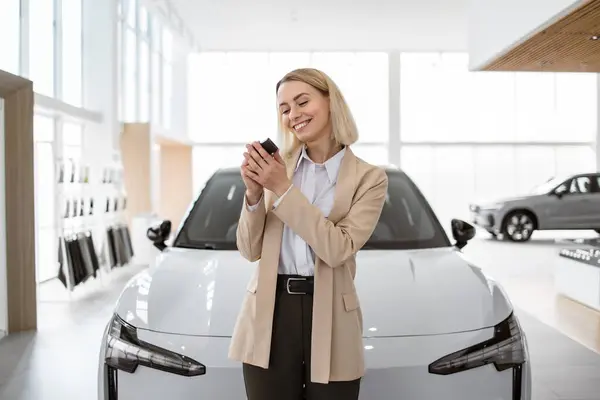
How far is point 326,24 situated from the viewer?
13.8 metres

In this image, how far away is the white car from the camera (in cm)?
185

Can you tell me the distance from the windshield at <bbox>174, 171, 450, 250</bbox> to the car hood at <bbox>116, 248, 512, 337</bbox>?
218 mm

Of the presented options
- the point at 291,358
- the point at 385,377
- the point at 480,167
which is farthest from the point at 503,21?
the point at 480,167

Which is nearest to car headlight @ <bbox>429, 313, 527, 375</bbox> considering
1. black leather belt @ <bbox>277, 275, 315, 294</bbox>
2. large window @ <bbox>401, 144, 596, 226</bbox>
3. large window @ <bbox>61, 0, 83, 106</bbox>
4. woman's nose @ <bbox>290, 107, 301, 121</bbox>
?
black leather belt @ <bbox>277, 275, 315, 294</bbox>

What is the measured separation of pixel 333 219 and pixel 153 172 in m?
9.22

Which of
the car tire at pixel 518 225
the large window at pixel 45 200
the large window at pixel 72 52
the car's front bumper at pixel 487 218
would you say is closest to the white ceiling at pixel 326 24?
the large window at pixel 72 52

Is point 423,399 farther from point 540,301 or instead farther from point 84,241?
point 84,241

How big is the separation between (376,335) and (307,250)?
2.23ft

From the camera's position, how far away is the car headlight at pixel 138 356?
187cm

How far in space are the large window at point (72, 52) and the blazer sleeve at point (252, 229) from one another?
8.62 m

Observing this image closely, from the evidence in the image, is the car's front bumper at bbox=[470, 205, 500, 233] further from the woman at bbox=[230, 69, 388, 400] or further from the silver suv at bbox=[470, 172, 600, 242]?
the woman at bbox=[230, 69, 388, 400]

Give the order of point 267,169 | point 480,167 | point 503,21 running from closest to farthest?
point 267,169 < point 503,21 < point 480,167

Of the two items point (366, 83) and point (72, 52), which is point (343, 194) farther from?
point (366, 83)

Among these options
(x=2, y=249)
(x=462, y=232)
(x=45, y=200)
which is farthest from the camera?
(x=45, y=200)
